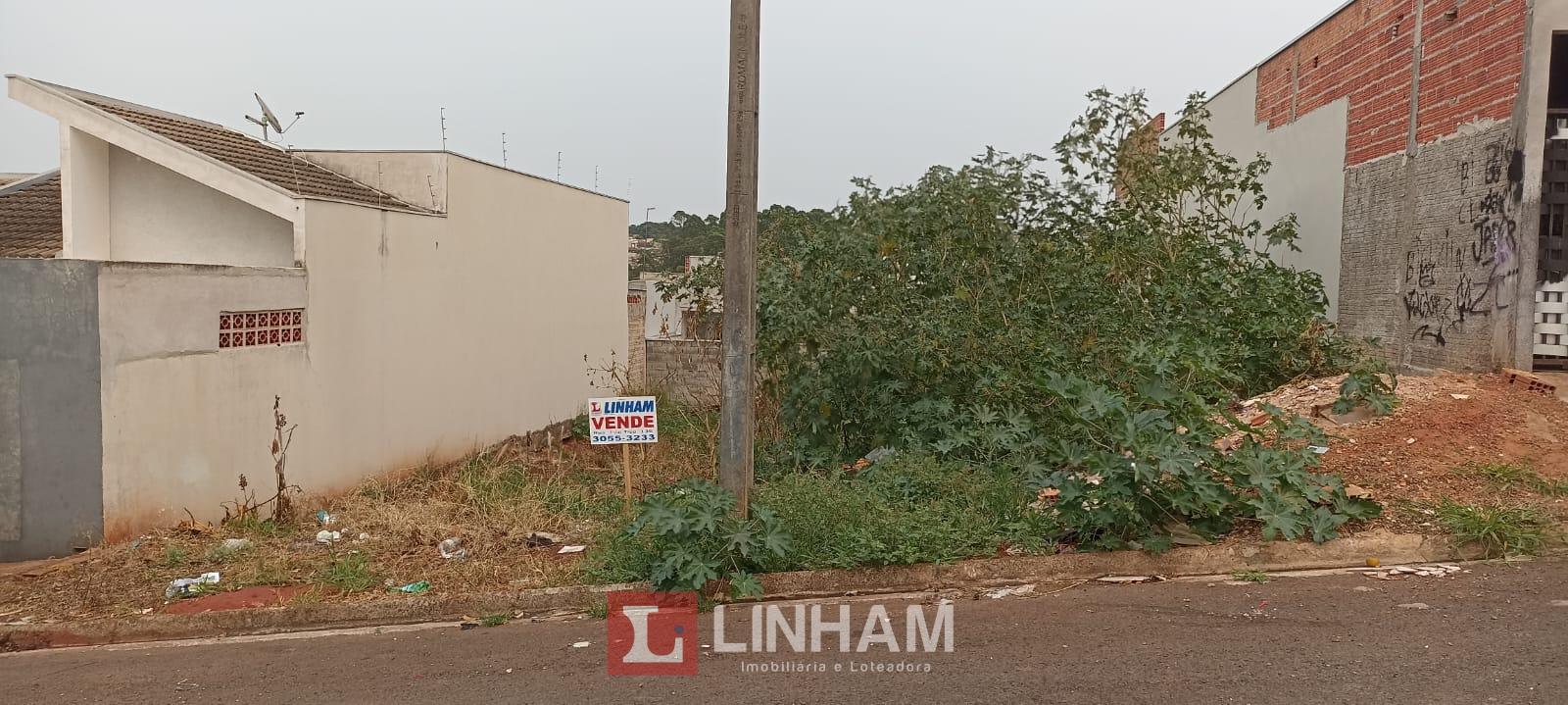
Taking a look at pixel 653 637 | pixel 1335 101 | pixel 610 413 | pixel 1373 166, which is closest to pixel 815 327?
pixel 610 413

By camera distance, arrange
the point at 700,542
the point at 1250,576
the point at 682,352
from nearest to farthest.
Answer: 1. the point at 1250,576
2. the point at 700,542
3. the point at 682,352

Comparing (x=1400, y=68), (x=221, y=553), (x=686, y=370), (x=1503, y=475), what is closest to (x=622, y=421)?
(x=221, y=553)

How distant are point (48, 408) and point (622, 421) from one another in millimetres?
4383

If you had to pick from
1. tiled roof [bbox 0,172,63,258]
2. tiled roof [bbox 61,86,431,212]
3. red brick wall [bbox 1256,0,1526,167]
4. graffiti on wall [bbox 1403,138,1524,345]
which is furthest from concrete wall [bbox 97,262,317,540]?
red brick wall [bbox 1256,0,1526,167]

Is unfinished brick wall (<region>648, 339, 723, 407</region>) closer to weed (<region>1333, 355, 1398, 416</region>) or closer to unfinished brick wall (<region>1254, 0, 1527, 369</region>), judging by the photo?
weed (<region>1333, 355, 1398, 416</region>)

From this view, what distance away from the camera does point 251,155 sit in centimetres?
1213

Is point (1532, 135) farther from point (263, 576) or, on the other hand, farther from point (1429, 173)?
point (263, 576)

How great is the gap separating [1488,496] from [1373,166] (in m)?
5.78

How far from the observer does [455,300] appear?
1338 cm

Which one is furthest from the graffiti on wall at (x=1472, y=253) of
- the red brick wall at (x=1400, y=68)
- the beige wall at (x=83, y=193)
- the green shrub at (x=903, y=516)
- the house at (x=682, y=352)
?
the beige wall at (x=83, y=193)

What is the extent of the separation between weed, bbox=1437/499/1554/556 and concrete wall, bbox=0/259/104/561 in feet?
30.9

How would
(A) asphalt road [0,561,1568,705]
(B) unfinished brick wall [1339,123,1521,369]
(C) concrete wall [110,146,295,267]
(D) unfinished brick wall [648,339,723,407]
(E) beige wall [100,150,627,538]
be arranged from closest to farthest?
1. (A) asphalt road [0,561,1568,705]
2. (E) beige wall [100,150,627,538]
3. (B) unfinished brick wall [1339,123,1521,369]
4. (C) concrete wall [110,146,295,267]
5. (D) unfinished brick wall [648,339,723,407]

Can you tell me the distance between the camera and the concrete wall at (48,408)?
→ 25.5 feet

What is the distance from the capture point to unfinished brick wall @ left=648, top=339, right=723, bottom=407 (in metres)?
15.6
